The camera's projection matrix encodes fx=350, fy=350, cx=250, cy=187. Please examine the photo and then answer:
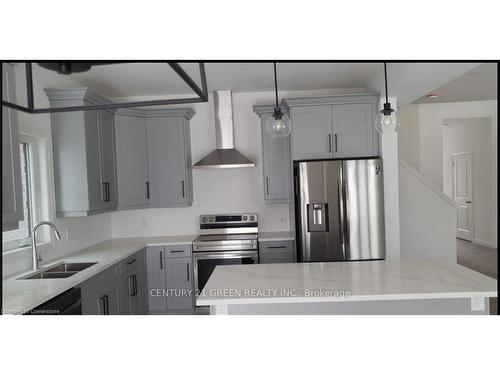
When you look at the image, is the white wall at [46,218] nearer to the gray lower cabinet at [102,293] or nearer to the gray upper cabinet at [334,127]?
the gray lower cabinet at [102,293]

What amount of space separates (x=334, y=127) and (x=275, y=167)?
30.2 inches

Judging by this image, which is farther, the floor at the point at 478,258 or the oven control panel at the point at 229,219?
the floor at the point at 478,258

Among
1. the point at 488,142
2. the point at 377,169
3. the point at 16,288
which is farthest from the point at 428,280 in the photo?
the point at 488,142

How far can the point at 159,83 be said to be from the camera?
12.1 ft

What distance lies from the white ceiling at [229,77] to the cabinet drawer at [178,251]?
1732 mm

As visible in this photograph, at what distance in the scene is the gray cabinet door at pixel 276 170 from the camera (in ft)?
12.8

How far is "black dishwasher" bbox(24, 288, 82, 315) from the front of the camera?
1.96 metres

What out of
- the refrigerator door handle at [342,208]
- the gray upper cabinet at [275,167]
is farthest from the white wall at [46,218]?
the refrigerator door handle at [342,208]

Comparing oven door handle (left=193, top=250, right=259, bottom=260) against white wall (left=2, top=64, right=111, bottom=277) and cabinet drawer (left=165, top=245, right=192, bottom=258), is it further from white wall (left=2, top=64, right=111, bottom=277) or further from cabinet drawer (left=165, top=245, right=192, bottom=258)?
white wall (left=2, top=64, right=111, bottom=277)

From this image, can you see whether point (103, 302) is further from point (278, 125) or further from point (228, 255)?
point (278, 125)

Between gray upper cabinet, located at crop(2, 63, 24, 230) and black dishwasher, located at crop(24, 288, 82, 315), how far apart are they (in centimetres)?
49

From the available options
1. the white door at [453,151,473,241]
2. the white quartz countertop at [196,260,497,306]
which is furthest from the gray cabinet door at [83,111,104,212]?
the white door at [453,151,473,241]

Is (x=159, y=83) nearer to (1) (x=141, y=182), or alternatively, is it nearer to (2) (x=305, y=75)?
(1) (x=141, y=182)
